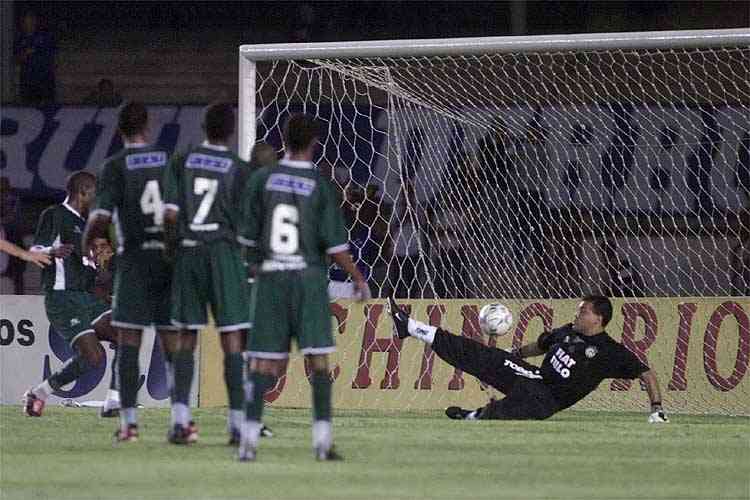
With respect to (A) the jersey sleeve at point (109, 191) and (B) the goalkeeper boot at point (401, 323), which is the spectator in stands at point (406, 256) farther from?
(A) the jersey sleeve at point (109, 191)

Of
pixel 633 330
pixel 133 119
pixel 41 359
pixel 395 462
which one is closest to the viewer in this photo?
pixel 395 462

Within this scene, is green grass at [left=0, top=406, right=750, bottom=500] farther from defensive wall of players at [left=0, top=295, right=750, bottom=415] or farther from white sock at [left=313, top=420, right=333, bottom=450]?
Result: defensive wall of players at [left=0, top=295, right=750, bottom=415]

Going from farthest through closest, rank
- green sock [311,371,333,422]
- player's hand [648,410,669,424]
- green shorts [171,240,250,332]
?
player's hand [648,410,669,424], green shorts [171,240,250,332], green sock [311,371,333,422]

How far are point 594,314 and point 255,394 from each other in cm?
500

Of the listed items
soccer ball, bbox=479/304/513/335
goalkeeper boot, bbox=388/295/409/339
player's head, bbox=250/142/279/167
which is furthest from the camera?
soccer ball, bbox=479/304/513/335

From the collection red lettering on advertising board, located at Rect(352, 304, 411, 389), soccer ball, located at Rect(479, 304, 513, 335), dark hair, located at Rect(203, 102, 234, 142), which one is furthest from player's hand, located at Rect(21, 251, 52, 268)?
red lettering on advertising board, located at Rect(352, 304, 411, 389)

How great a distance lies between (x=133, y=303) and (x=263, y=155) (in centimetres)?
135

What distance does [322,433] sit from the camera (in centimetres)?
886

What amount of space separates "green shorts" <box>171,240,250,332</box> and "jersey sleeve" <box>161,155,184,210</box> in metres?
0.29

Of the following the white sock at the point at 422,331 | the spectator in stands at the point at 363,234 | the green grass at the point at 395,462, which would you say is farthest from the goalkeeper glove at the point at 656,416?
the spectator in stands at the point at 363,234

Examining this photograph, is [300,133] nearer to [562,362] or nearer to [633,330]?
[562,362]

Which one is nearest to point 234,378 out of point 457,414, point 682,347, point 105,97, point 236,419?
point 236,419

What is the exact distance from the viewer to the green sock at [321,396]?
8758 millimetres

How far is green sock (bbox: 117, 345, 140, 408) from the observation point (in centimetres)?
971
